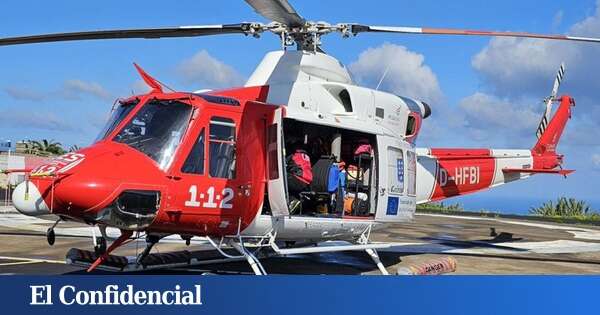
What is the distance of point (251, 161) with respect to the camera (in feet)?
27.9

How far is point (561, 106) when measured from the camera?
17828mm

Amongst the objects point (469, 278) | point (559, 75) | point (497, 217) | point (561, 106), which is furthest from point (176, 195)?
point (497, 217)

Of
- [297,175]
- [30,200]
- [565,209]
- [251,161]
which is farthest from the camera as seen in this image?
[565,209]

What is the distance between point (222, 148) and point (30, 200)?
2.52 metres

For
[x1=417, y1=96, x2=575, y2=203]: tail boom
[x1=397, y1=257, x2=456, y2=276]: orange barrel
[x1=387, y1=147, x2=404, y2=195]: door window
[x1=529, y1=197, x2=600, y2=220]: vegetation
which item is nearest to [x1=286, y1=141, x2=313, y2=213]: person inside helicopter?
[x1=387, y1=147, x2=404, y2=195]: door window

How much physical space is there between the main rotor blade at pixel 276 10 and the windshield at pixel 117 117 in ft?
6.92

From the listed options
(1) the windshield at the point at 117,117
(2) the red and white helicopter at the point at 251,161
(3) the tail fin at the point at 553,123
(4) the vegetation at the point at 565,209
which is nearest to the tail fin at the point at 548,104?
(3) the tail fin at the point at 553,123

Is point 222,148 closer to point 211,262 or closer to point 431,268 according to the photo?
point 211,262

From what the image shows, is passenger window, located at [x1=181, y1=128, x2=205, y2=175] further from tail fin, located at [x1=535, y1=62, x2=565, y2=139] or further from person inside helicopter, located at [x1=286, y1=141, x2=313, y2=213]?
tail fin, located at [x1=535, y1=62, x2=565, y2=139]

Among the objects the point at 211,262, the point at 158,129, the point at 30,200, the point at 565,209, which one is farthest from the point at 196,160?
the point at 565,209

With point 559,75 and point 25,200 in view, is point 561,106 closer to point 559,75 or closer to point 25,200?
point 559,75

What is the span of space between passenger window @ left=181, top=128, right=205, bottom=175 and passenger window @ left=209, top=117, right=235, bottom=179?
0.15 metres

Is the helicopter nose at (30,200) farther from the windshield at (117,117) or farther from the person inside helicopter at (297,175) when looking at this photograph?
the person inside helicopter at (297,175)

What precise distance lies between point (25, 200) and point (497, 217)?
29840mm
